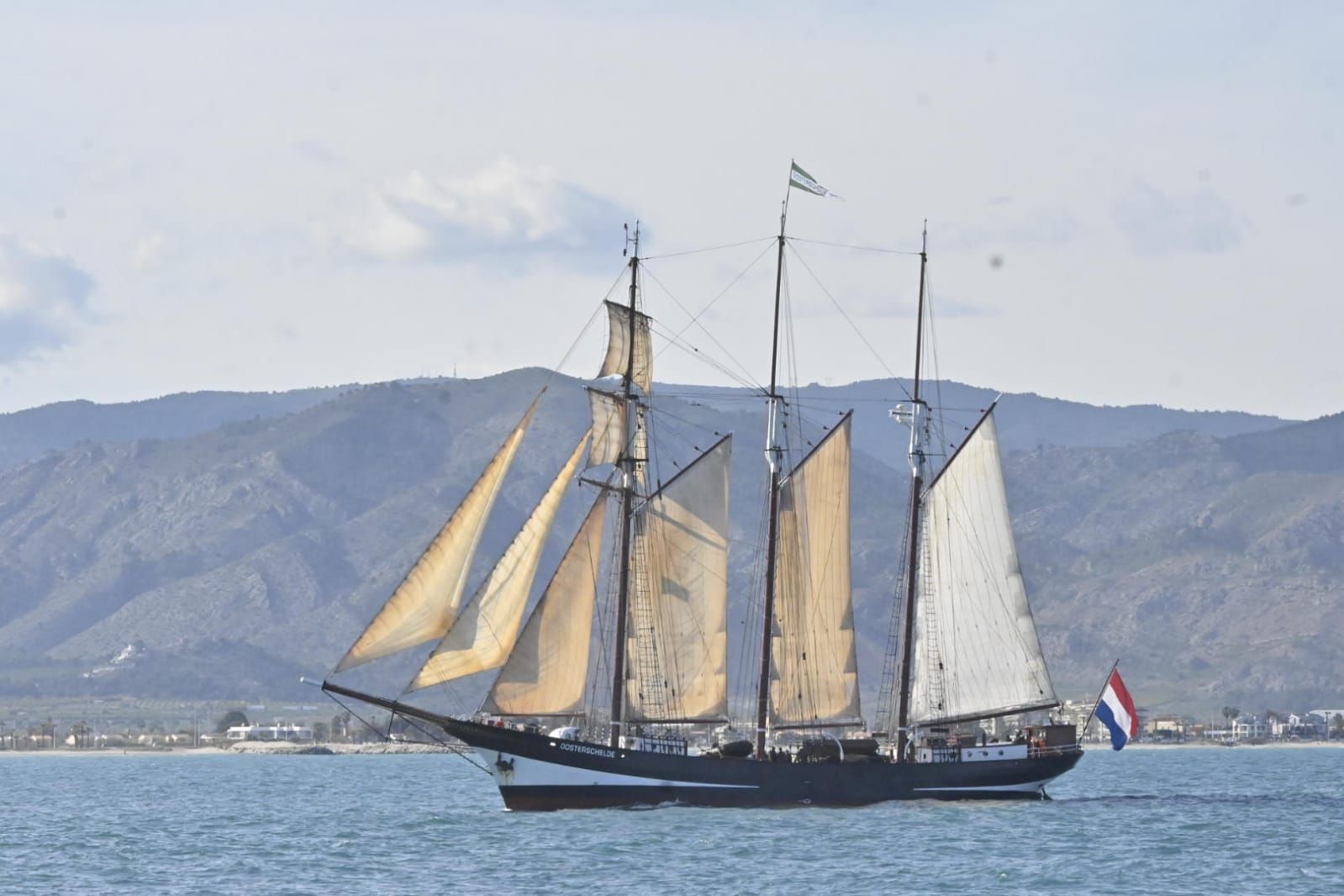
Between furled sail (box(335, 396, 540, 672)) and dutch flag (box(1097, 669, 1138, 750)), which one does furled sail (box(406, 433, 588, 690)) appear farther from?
dutch flag (box(1097, 669, 1138, 750))

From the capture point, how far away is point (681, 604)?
99750 millimetres

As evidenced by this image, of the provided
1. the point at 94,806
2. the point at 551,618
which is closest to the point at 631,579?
the point at 551,618

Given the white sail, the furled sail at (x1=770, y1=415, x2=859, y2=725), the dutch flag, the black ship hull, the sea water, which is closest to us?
the sea water

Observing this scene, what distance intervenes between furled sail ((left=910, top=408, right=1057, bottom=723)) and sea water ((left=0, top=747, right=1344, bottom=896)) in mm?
4925

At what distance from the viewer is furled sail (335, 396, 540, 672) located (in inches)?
3561

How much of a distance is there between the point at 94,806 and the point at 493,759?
4359 centimetres

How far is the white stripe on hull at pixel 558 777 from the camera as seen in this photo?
97.9 m

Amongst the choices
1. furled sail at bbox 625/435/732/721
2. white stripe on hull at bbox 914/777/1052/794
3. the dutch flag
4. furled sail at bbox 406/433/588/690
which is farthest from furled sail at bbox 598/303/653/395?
the dutch flag

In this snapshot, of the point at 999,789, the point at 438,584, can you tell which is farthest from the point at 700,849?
the point at 999,789

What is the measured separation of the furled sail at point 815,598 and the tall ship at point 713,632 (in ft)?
0.27

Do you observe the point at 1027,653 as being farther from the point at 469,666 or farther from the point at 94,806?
the point at 94,806

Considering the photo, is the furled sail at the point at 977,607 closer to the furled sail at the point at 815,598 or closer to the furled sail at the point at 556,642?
the furled sail at the point at 815,598

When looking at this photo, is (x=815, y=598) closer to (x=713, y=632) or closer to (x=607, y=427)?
(x=713, y=632)

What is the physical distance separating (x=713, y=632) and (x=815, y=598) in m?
5.36
